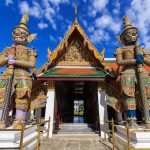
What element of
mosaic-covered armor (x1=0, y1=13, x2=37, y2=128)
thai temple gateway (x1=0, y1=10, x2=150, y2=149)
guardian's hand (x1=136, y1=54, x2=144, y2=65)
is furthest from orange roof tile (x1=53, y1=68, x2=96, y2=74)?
guardian's hand (x1=136, y1=54, x2=144, y2=65)

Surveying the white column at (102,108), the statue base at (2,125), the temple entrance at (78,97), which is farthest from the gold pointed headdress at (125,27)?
the statue base at (2,125)

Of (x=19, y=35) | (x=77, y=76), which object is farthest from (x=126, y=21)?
(x=19, y=35)

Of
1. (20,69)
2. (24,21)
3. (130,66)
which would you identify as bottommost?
(20,69)

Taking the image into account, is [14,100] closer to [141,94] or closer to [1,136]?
[1,136]

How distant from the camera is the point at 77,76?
5891mm

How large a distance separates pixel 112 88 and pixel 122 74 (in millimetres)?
1380

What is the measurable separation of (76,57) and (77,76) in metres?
1.59

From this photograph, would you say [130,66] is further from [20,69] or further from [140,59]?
[20,69]

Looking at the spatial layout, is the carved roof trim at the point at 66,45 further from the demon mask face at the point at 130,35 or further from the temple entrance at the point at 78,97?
the demon mask face at the point at 130,35

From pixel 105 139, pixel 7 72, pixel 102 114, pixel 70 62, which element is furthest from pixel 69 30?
pixel 105 139

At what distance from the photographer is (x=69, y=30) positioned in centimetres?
683

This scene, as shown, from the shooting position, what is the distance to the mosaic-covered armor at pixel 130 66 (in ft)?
14.6

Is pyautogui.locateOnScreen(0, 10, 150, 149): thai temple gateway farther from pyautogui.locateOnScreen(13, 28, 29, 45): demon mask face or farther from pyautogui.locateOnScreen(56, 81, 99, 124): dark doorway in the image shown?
pyautogui.locateOnScreen(56, 81, 99, 124): dark doorway

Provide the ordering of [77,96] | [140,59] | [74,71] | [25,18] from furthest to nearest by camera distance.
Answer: [77,96] < [74,71] < [25,18] < [140,59]
